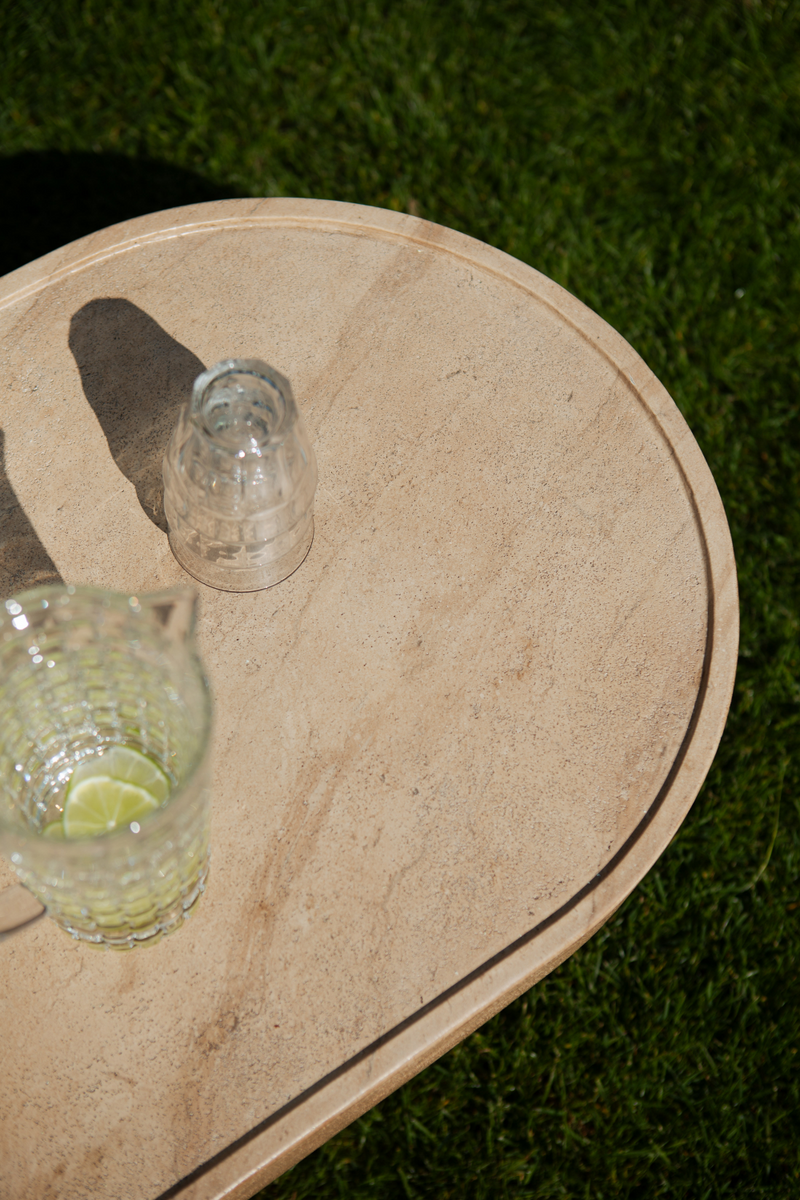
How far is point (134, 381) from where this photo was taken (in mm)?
1192

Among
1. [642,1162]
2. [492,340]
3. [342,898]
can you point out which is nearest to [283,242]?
[492,340]

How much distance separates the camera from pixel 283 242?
130 cm

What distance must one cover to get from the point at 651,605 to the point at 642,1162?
1.09m

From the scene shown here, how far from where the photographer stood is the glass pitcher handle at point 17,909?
91 cm

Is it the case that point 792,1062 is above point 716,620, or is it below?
below

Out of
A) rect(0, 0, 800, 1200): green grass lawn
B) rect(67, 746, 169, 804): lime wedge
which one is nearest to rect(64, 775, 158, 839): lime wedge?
rect(67, 746, 169, 804): lime wedge

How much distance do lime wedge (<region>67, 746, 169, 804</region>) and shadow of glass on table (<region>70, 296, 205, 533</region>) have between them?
314 mm

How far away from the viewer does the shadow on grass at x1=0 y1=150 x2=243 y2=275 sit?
218 centimetres

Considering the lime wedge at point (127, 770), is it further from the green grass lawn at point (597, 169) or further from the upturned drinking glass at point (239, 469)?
the green grass lawn at point (597, 169)

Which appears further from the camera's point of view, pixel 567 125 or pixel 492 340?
pixel 567 125

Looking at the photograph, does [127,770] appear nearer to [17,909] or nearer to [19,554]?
[17,909]

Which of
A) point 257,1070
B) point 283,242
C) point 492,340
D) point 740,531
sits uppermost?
point 283,242

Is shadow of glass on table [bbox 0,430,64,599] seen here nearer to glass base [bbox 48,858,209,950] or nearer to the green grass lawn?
glass base [bbox 48,858,209,950]

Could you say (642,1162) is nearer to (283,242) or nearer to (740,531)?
(740,531)
